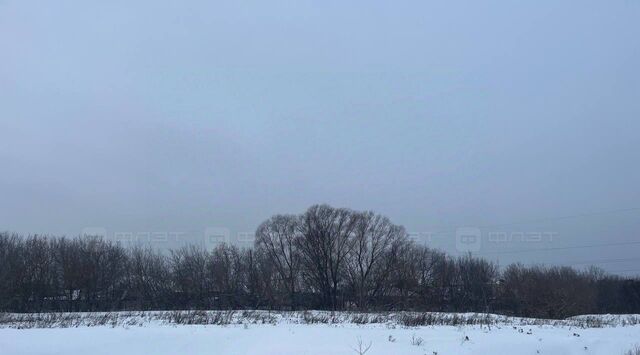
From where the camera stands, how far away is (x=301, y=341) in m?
17.1

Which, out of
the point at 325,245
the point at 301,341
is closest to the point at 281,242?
the point at 325,245

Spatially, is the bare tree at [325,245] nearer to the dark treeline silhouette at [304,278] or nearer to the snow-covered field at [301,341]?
the dark treeline silhouette at [304,278]

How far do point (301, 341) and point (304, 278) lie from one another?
54056mm

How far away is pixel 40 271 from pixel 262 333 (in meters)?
49.4

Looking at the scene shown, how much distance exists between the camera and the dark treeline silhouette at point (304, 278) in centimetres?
5562

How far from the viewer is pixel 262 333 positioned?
1859cm

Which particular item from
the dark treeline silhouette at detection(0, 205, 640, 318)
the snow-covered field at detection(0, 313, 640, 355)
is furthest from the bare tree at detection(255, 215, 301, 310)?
the snow-covered field at detection(0, 313, 640, 355)

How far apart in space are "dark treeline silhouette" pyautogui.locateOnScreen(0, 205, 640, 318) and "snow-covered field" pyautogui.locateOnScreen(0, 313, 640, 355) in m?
29.2

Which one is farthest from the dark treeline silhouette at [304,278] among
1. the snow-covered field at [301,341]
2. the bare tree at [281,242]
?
the snow-covered field at [301,341]

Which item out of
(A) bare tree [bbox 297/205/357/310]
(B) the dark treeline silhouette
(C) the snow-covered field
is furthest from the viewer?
(A) bare tree [bbox 297/205/357/310]

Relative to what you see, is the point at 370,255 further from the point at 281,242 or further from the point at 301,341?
the point at 301,341

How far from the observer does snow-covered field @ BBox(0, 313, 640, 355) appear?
15.7 metres

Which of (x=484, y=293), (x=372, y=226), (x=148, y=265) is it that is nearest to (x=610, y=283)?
(x=484, y=293)

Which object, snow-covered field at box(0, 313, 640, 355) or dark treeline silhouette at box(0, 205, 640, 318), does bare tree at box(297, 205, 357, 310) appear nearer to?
dark treeline silhouette at box(0, 205, 640, 318)
